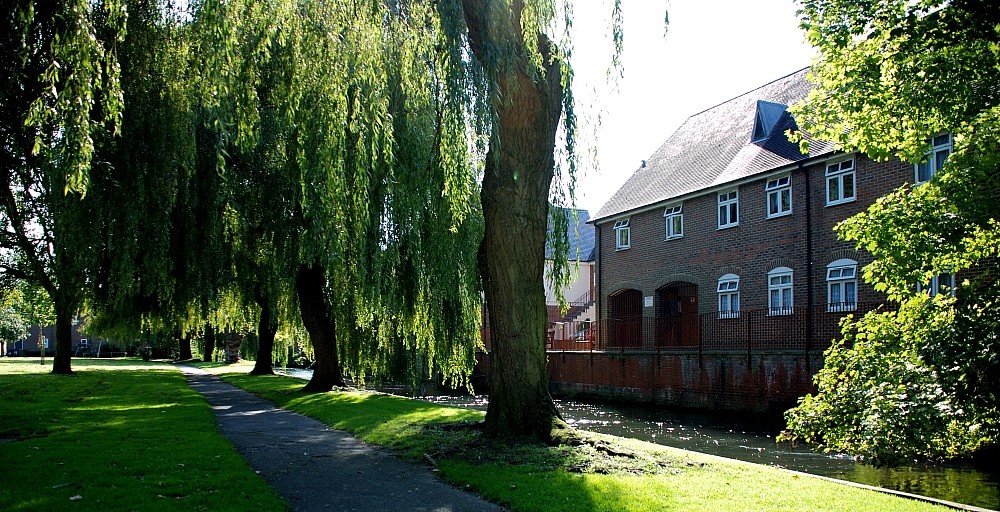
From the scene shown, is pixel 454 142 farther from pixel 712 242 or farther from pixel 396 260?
pixel 712 242

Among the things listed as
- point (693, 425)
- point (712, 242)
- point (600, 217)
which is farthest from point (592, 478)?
point (600, 217)

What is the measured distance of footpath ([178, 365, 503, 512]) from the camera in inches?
286

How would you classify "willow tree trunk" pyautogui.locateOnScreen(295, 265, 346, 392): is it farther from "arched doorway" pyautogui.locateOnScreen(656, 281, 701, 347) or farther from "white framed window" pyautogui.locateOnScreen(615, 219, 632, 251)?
"white framed window" pyautogui.locateOnScreen(615, 219, 632, 251)


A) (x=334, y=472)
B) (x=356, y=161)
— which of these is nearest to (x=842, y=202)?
(x=356, y=161)

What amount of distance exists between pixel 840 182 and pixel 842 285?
2984mm

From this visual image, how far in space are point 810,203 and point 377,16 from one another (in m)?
17.7

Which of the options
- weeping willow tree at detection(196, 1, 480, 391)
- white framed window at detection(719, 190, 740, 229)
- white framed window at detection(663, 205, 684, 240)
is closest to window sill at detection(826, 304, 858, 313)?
white framed window at detection(719, 190, 740, 229)

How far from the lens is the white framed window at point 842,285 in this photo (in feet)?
74.4

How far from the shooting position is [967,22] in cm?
904

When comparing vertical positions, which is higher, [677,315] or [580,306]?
[580,306]

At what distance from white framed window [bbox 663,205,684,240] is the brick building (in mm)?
58

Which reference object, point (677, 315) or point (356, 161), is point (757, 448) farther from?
point (677, 315)

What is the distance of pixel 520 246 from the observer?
1097cm

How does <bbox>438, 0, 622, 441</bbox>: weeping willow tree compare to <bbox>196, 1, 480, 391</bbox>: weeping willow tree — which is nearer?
<bbox>196, 1, 480, 391</bbox>: weeping willow tree
